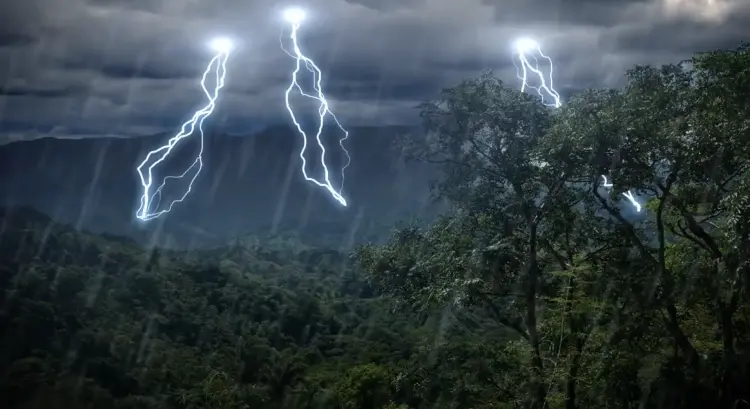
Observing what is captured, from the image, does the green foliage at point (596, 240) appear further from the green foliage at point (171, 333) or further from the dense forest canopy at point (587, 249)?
the green foliage at point (171, 333)

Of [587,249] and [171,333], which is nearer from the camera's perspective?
[587,249]

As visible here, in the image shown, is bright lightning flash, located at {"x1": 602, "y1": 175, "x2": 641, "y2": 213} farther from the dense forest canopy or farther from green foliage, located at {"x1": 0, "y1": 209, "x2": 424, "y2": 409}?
green foliage, located at {"x1": 0, "y1": 209, "x2": 424, "y2": 409}

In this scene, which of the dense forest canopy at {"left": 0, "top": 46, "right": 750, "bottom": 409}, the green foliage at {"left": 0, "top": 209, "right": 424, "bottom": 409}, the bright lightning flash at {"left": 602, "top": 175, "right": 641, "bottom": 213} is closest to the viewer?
the dense forest canopy at {"left": 0, "top": 46, "right": 750, "bottom": 409}

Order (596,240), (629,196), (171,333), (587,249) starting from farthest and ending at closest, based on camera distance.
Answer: (171,333) < (587,249) < (596,240) < (629,196)

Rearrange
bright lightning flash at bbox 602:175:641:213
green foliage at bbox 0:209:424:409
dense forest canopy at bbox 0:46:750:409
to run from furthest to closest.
→ green foliage at bbox 0:209:424:409
bright lightning flash at bbox 602:175:641:213
dense forest canopy at bbox 0:46:750:409

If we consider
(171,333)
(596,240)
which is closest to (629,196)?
(596,240)

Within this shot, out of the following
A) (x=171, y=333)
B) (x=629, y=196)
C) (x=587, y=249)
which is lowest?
(x=587, y=249)

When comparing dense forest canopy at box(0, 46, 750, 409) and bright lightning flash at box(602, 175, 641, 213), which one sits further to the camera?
bright lightning flash at box(602, 175, 641, 213)

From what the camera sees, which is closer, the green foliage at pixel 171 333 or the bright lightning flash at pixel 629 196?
the bright lightning flash at pixel 629 196

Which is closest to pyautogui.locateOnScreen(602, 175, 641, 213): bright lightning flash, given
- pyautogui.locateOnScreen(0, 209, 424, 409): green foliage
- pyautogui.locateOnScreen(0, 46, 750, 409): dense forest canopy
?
pyautogui.locateOnScreen(0, 46, 750, 409): dense forest canopy

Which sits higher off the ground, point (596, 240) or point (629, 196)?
point (629, 196)

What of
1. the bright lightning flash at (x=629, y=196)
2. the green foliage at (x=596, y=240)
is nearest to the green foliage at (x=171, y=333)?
the green foliage at (x=596, y=240)

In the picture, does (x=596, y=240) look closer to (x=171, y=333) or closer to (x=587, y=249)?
(x=587, y=249)
